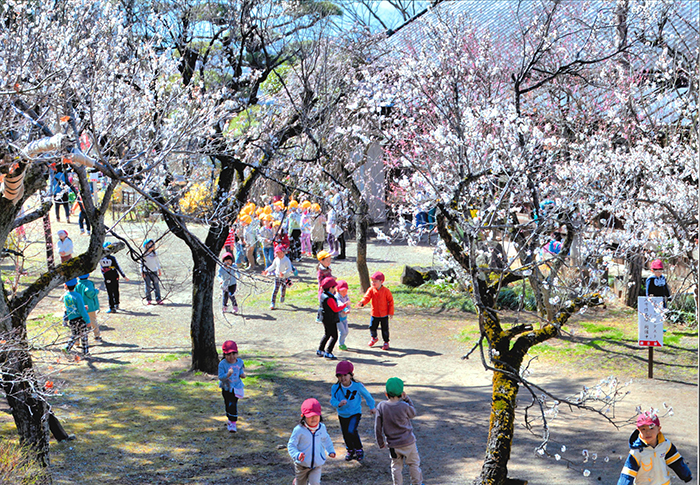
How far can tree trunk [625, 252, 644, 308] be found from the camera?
1414 centimetres

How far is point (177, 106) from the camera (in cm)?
997

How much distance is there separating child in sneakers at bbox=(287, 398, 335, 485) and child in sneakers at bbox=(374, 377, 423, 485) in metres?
0.65

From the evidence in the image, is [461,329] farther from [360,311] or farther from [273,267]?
[273,267]

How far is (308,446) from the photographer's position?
636cm

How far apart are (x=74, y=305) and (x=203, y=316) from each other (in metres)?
2.39

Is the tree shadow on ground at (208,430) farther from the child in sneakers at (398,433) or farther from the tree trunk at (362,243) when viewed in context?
the tree trunk at (362,243)

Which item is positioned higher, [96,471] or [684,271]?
[684,271]

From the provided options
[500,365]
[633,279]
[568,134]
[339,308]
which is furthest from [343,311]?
[633,279]

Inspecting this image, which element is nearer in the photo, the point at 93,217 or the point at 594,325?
the point at 93,217

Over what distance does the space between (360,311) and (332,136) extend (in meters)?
4.64

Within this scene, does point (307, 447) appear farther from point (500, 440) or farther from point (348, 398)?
point (500, 440)

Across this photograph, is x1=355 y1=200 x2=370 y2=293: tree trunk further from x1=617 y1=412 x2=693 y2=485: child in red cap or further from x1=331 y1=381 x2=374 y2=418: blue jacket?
x1=617 y1=412 x2=693 y2=485: child in red cap

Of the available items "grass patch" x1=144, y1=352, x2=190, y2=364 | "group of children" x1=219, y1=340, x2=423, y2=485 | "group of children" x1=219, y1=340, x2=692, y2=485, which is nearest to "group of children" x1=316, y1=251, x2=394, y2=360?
"grass patch" x1=144, y1=352, x2=190, y2=364

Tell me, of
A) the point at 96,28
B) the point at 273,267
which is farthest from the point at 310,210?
the point at 96,28
